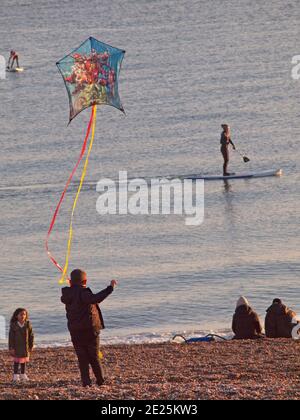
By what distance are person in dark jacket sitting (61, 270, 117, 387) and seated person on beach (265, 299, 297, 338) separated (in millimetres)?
5264

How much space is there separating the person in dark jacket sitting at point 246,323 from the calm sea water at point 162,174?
86.2 inches

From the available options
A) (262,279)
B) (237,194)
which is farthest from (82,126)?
(262,279)

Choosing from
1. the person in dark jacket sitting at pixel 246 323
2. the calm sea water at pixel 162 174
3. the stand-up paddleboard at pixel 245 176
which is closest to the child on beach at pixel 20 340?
the person in dark jacket sitting at pixel 246 323

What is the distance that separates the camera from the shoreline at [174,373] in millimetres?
14086

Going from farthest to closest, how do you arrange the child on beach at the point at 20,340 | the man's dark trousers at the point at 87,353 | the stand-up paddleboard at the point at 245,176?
1. the stand-up paddleboard at the point at 245,176
2. the child on beach at the point at 20,340
3. the man's dark trousers at the point at 87,353

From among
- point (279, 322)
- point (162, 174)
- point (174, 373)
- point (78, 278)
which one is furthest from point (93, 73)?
point (162, 174)

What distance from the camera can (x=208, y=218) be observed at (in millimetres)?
33094

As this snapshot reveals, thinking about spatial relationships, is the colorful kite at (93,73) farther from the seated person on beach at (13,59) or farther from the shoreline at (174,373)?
the seated person on beach at (13,59)

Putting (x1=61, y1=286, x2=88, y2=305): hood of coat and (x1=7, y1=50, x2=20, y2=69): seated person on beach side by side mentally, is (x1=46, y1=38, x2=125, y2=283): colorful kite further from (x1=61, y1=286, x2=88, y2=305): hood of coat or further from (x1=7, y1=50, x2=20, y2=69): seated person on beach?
(x1=7, y1=50, x2=20, y2=69): seated person on beach

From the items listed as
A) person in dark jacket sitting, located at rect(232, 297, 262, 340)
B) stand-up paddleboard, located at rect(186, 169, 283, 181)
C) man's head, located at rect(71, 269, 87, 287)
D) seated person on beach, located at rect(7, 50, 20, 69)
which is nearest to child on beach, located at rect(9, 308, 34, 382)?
man's head, located at rect(71, 269, 87, 287)

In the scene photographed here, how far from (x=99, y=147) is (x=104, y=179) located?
7809mm

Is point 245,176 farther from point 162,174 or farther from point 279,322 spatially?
point 279,322

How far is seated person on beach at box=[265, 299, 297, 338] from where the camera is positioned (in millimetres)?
19578
